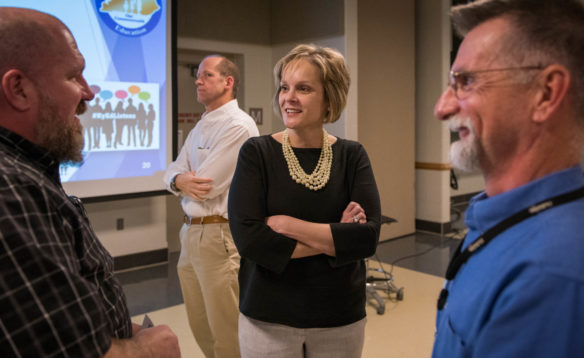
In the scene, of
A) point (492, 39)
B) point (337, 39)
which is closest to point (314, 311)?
point (492, 39)

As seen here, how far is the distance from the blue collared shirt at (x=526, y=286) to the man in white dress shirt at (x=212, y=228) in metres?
1.77

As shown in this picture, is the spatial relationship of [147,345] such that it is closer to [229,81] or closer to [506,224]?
[506,224]

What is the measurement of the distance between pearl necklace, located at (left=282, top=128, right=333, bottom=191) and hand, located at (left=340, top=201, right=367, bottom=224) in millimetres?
122

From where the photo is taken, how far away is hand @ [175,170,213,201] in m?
2.49

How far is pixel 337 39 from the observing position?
207 inches

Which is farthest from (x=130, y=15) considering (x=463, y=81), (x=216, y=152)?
(x=463, y=81)

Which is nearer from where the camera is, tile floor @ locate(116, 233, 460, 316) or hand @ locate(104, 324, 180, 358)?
hand @ locate(104, 324, 180, 358)

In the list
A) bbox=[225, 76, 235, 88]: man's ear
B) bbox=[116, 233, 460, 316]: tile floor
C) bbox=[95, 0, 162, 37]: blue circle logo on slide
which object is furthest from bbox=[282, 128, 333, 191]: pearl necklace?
bbox=[95, 0, 162, 37]: blue circle logo on slide

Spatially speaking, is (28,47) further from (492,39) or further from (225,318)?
(225,318)

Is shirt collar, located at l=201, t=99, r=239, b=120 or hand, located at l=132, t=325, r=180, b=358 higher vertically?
shirt collar, located at l=201, t=99, r=239, b=120

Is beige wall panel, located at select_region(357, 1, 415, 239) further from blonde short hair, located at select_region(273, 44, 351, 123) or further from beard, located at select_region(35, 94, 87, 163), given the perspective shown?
beard, located at select_region(35, 94, 87, 163)

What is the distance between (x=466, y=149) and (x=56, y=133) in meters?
0.83

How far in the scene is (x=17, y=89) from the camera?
37.7 inches

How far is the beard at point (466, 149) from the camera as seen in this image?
34.3 inches
